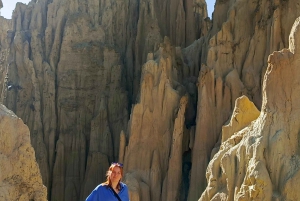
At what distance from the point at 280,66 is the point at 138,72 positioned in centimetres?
1755

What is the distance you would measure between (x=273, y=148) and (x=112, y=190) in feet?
22.9

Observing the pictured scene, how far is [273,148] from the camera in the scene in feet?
37.1

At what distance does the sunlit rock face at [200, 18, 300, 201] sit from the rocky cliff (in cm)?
350

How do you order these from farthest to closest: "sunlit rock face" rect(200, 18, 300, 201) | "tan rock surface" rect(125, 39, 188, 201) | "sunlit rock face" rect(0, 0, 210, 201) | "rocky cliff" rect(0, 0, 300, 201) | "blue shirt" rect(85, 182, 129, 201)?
"sunlit rock face" rect(0, 0, 210, 201), "rocky cliff" rect(0, 0, 300, 201), "tan rock surface" rect(125, 39, 188, 201), "sunlit rock face" rect(200, 18, 300, 201), "blue shirt" rect(85, 182, 129, 201)

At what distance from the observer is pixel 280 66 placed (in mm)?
12055

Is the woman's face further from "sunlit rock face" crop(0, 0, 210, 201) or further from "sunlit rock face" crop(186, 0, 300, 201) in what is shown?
"sunlit rock face" crop(0, 0, 210, 201)

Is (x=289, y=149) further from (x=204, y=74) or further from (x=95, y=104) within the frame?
(x=95, y=104)

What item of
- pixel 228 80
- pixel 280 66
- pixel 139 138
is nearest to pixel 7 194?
pixel 280 66

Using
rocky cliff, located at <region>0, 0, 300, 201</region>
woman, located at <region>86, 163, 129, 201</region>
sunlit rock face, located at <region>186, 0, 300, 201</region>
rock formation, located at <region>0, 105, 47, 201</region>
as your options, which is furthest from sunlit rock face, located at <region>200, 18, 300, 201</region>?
sunlit rock face, located at <region>186, 0, 300, 201</region>

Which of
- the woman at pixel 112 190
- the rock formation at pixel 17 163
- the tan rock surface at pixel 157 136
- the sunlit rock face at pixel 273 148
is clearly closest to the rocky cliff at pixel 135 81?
the tan rock surface at pixel 157 136

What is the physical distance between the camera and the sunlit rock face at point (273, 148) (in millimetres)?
11008

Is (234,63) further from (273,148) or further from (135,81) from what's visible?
(273,148)

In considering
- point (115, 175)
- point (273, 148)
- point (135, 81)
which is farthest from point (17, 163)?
point (135, 81)

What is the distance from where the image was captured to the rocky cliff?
21.0 metres
